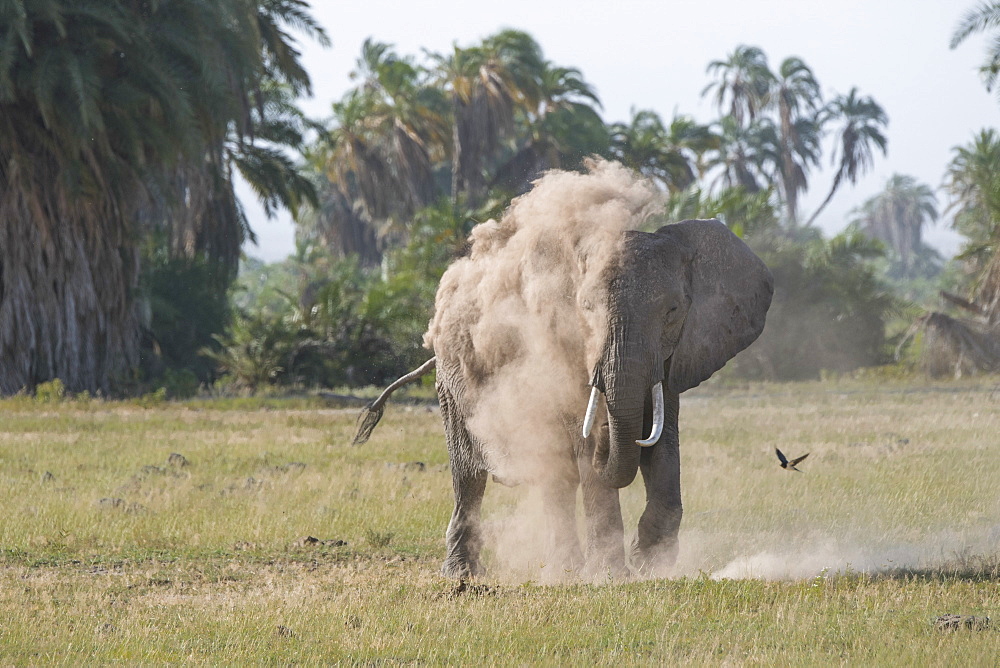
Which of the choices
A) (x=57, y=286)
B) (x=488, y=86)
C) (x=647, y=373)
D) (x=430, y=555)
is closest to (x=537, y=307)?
(x=647, y=373)

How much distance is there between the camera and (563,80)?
5253cm

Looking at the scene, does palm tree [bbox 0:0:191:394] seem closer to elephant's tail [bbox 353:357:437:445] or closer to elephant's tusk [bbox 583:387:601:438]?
elephant's tail [bbox 353:357:437:445]

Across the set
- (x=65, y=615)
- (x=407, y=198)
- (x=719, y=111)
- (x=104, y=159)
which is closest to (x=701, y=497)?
(x=65, y=615)

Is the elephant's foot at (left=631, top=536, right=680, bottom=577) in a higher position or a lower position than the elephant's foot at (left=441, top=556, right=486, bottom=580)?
higher

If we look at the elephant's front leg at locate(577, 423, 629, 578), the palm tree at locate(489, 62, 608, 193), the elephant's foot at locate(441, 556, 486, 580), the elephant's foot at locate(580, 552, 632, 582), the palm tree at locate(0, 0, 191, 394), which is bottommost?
the elephant's foot at locate(441, 556, 486, 580)

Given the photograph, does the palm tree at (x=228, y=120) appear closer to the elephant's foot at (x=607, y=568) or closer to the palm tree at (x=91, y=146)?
the palm tree at (x=91, y=146)

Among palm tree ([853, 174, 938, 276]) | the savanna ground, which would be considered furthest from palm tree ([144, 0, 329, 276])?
palm tree ([853, 174, 938, 276])

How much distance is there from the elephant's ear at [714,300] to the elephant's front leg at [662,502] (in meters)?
0.27

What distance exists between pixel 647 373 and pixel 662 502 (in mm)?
1001

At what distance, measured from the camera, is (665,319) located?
8102 millimetres

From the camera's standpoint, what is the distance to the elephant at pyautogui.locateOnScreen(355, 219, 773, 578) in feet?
25.6

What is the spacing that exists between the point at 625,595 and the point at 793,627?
107cm

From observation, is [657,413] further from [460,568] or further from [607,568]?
[460,568]

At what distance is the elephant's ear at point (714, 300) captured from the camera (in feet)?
28.2
